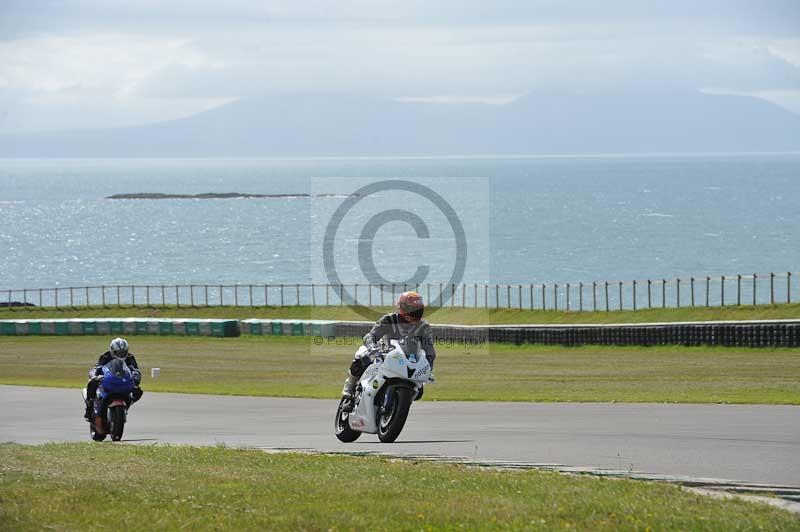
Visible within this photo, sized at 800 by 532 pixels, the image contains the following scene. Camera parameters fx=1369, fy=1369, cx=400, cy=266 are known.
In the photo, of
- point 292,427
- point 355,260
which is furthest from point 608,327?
point 355,260

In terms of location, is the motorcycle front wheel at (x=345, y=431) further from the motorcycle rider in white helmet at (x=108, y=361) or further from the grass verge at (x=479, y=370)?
the grass verge at (x=479, y=370)

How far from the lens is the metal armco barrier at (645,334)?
45.4 metres

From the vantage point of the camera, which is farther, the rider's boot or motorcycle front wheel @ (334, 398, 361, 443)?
motorcycle front wheel @ (334, 398, 361, 443)

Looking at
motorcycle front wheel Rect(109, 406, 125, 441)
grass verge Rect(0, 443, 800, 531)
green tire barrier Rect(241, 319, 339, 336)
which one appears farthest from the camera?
green tire barrier Rect(241, 319, 339, 336)

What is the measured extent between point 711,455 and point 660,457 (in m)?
0.59

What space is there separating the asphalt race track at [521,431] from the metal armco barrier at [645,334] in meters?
20.8

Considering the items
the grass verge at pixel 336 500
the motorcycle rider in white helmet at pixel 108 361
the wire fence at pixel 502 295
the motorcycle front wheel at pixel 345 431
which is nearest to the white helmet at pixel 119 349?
the motorcycle rider in white helmet at pixel 108 361

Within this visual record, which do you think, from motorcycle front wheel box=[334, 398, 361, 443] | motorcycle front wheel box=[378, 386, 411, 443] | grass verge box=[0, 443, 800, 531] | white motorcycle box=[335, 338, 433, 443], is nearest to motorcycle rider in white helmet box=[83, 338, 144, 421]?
motorcycle front wheel box=[334, 398, 361, 443]

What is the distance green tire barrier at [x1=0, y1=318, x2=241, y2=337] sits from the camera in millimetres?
68312

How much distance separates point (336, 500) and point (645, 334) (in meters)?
38.0

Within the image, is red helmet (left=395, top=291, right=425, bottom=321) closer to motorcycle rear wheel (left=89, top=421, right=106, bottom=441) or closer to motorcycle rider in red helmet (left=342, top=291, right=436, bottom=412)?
motorcycle rider in red helmet (left=342, top=291, right=436, bottom=412)

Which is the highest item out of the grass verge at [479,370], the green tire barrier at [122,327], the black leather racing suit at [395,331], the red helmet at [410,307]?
the red helmet at [410,307]

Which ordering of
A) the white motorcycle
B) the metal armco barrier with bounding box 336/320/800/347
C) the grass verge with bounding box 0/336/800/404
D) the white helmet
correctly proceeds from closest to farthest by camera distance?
the white motorcycle → the white helmet → the grass verge with bounding box 0/336/800/404 → the metal armco barrier with bounding box 336/320/800/347

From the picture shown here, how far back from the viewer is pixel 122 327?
6969 centimetres
